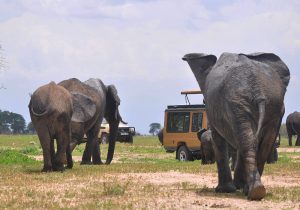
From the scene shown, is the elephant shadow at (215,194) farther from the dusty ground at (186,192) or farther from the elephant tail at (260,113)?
the elephant tail at (260,113)

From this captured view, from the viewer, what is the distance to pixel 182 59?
14.1 metres

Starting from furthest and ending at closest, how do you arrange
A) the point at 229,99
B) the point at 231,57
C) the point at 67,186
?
the point at 67,186
the point at 231,57
the point at 229,99

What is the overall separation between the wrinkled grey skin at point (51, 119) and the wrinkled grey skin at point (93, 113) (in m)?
2.46

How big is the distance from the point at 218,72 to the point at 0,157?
41.3ft

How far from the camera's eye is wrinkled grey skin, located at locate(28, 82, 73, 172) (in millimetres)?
17406

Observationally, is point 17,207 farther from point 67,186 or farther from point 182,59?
point 182,59

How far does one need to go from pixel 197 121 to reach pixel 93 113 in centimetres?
636

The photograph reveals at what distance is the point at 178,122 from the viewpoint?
1090 inches

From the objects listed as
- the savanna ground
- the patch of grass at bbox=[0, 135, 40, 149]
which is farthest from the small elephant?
the patch of grass at bbox=[0, 135, 40, 149]

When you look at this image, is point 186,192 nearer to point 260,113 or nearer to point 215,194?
point 215,194

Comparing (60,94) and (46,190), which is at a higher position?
(60,94)

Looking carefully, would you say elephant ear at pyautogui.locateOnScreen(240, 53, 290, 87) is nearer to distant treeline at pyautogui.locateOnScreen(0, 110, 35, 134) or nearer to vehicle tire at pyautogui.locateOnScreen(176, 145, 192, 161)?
vehicle tire at pyautogui.locateOnScreen(176, 145, 192, 161)

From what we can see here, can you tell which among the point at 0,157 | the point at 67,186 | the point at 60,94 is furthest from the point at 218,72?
the point at 0,157

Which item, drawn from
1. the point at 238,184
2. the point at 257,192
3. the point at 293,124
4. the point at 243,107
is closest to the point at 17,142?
the point at 293,124
